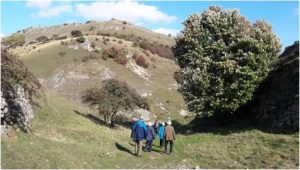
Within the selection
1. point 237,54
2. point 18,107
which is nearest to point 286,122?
point 237,54

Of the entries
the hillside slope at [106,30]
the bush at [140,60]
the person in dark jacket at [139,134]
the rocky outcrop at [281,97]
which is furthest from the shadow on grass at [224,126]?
the hillside slope at [106,30]

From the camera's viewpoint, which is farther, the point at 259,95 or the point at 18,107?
the point at 259,95

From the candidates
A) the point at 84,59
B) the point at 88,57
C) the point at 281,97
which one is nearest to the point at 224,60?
the point at 281,97

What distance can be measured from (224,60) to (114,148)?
44.2 ft

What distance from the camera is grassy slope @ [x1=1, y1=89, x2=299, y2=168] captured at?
867 inches

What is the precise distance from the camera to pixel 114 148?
27.6 m

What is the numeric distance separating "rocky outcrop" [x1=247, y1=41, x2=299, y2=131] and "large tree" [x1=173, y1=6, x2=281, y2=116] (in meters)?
1.04

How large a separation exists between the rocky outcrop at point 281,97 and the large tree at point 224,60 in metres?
1.04

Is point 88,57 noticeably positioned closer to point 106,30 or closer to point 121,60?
point 121,60

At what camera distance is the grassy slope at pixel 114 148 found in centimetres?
2202

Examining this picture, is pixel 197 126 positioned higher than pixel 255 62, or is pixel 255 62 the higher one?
pixel 255 62

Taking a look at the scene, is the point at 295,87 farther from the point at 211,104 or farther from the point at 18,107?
the point at 18,107

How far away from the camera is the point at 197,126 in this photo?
41375 mm

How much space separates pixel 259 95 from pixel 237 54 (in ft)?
13.0
